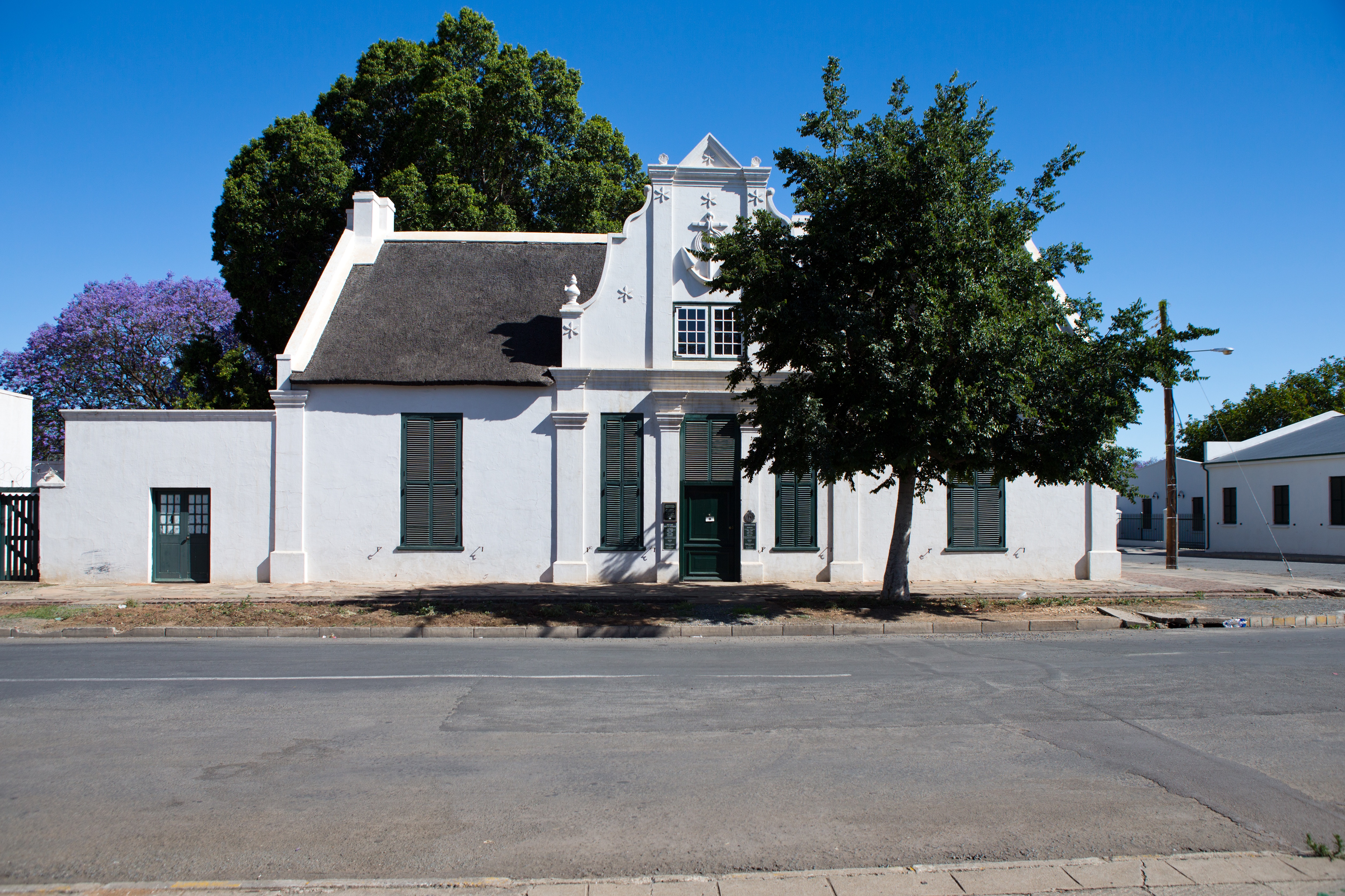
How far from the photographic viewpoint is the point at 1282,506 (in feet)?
107

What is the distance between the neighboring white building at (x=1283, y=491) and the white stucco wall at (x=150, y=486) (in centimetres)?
2996

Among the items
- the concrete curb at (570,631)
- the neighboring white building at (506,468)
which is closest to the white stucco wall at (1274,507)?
the neighboring white building at (506,468)

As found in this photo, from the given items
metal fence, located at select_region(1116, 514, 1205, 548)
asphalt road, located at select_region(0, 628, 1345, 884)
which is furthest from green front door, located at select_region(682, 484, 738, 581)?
metal fence, located at select_region(1116, 514, 1205, 548)

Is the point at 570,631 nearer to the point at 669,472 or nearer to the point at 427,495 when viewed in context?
the point at 669,472

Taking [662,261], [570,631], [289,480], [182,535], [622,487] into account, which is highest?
[662,261]

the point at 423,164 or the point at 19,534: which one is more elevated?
the point at 423,164

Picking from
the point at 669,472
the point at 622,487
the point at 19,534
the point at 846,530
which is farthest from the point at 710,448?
the point at 19,534

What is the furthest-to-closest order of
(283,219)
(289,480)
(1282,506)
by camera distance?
(1282,506) → (283,219) → (289,480)

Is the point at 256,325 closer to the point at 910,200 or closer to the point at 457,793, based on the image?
the point at 910,200

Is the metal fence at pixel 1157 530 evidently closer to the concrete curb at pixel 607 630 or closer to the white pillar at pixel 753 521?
the white pillar at pixel 753 521

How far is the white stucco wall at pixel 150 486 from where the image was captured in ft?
57.1

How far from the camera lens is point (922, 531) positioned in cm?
1820

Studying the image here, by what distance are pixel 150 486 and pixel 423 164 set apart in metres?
15.5

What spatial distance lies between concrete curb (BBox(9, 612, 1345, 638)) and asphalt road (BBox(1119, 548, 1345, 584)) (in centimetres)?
867
